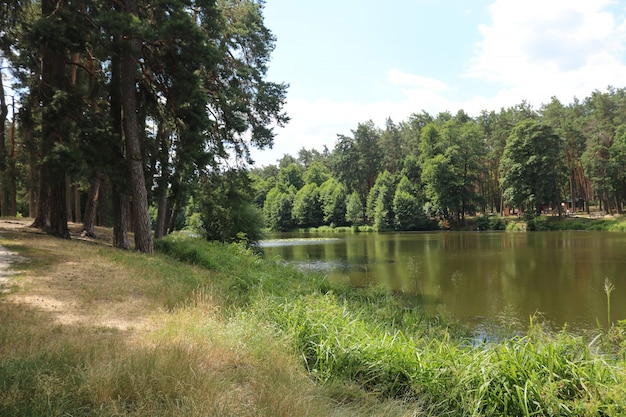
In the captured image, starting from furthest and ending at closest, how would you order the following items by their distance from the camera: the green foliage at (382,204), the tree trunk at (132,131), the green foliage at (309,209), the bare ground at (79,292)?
the green foliage at (309,209) < the green foliage at (382,204) < the tree trunk at (132,131) < the bare ground at (79,292)

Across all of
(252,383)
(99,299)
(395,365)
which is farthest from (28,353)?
(395,365)

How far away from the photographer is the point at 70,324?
4.89 meters

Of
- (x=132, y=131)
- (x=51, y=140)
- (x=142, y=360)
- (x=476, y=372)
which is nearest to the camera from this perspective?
(x=142, y=360)

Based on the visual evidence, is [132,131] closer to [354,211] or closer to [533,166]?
[533,166]

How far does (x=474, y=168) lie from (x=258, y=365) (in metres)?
59.6

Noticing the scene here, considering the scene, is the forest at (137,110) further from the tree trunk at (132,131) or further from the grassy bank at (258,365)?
the grassy bank at (258,365)

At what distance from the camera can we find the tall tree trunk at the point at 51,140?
37.5ft

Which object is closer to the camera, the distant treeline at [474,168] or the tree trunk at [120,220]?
the tree trunk at [120,220]

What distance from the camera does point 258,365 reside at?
3955mm

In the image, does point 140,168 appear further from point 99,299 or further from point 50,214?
point 99,299

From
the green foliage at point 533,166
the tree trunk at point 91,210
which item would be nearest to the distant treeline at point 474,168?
the green foliage at point 533,166

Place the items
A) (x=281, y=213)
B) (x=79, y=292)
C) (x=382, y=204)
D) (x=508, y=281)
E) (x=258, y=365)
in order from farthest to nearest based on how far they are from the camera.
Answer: (x=281, y=213) < (x=382, y=204) < (x=508, y=281) < (x=79, y=292) < (x=258, y=365)

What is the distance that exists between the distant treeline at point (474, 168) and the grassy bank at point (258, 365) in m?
29.2

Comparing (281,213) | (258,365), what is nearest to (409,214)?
(281,213)
